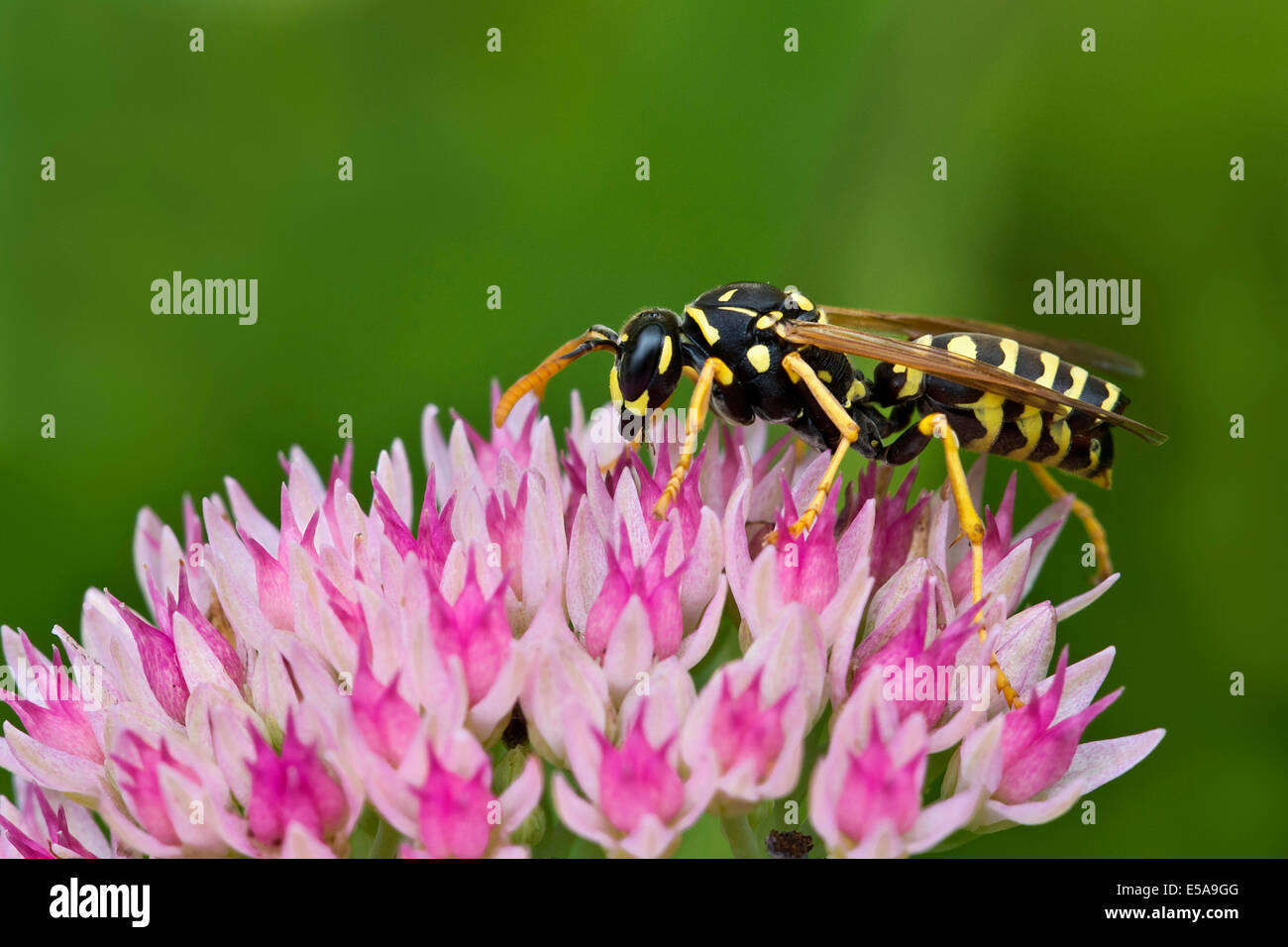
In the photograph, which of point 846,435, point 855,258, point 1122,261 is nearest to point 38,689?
point 846,435

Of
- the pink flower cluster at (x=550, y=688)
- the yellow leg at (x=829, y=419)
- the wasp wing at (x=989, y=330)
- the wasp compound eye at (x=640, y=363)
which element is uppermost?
the wasp wing at (x=989, y=330)

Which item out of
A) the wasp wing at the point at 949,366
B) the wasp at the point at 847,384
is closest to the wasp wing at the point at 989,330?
the wasp at the point at 847,384

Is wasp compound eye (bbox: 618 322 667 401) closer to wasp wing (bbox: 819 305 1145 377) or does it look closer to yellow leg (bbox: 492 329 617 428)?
yellow leg (bbox: 492 329 617 428)

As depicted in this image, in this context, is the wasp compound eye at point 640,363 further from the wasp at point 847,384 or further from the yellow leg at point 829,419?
the yellow leg at point 829,419

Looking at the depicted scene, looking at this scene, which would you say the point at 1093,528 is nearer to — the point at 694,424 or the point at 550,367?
the point at 694,424

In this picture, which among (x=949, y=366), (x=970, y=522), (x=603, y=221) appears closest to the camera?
(x=970, y=522)

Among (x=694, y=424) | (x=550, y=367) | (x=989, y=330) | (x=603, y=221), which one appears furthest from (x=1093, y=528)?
(x=603, y=221)
